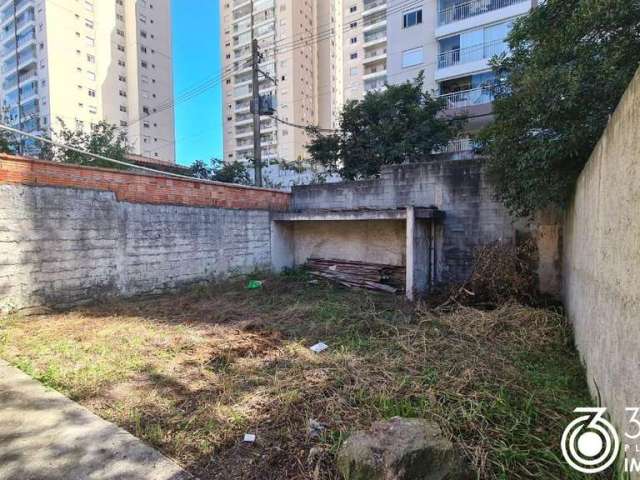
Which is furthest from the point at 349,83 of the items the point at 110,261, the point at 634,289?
the point at 634,289

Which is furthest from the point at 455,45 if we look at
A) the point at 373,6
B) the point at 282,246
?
the point at 373,6

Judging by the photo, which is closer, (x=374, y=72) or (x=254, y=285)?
(x=254, y=285)

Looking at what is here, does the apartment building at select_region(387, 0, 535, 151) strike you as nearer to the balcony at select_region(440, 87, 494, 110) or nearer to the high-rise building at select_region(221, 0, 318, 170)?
the balcony at select_region(440, 87, 494, 110)

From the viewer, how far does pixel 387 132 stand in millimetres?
11984

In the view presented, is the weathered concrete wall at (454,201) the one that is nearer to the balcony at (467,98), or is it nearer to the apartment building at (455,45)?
the apartment building at (455,45)

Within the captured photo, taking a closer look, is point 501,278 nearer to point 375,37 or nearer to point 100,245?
point 100,245

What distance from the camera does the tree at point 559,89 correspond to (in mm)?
3801

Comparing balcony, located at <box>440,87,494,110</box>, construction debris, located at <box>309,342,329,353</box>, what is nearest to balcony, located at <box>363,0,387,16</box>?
balcony, located at <box>440,87,494,110</box>

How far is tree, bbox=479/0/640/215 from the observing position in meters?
3.80

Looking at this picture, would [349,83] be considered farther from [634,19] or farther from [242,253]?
[634,19]

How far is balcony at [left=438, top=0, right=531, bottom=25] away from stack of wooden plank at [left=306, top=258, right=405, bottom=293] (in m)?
15.3

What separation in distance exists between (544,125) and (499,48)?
14.6 meters

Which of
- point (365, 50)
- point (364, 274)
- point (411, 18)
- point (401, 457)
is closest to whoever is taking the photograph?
point (401, 457)

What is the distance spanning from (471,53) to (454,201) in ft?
43.9
